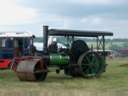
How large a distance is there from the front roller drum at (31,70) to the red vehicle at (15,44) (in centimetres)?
425

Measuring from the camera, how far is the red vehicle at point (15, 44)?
2469cm

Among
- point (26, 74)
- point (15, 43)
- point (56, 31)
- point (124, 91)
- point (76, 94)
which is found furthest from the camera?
point (15, 43)

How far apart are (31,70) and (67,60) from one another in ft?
7.36

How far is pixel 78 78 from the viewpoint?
858 inches

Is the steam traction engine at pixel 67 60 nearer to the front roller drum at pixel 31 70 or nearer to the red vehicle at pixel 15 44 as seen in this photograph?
the front roller drum at pixel 31 70

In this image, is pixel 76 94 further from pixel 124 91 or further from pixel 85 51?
pixel 85 51

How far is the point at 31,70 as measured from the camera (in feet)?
64.8

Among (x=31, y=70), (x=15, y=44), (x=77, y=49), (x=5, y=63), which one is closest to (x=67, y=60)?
(x=77, y=49)

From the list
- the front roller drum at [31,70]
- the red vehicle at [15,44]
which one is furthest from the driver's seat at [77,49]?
the red vehicle at [15,44]

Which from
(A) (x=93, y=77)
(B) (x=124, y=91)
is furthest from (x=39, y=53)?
(B) (x=124, y=91)

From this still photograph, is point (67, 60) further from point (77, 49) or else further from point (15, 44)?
point (15, 44)

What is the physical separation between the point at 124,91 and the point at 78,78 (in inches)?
235

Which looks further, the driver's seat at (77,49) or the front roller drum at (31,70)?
the driver's seat at (77,49)

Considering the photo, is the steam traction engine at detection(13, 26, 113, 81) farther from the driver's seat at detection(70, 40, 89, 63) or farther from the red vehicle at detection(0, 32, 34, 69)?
the red vehicle at detection(0, 32, 34, 69)
